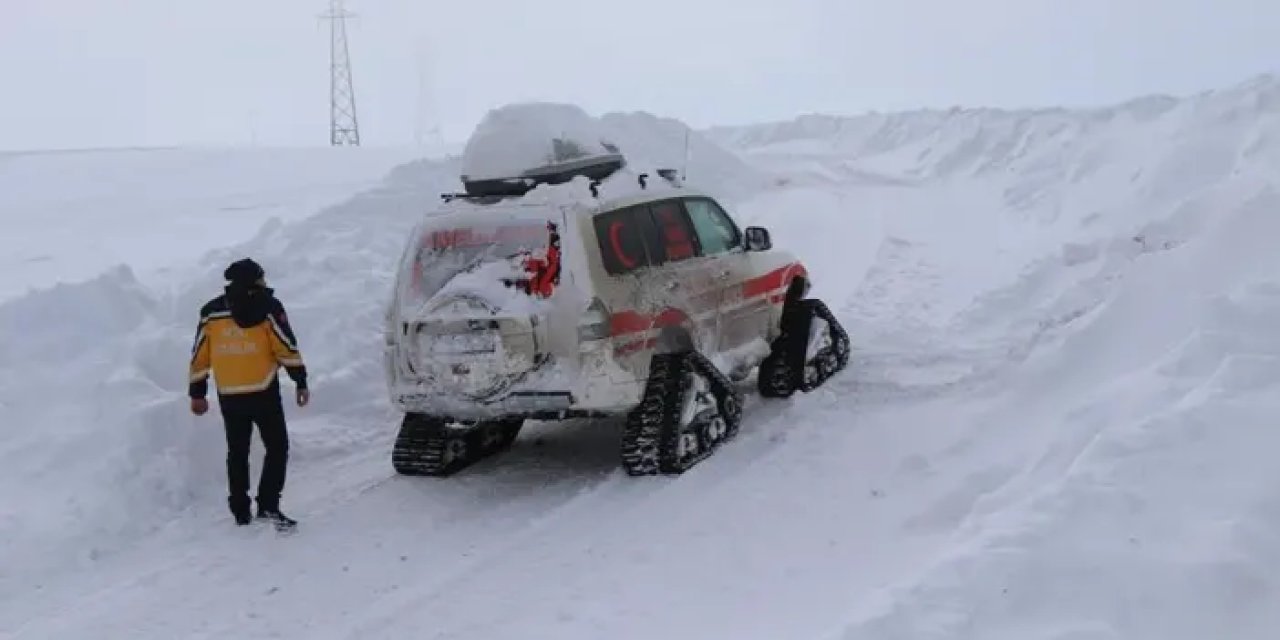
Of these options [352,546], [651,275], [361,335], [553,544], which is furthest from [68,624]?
[361,335]

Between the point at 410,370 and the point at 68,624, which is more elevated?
the point at 410,370

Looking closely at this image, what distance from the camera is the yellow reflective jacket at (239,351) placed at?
7.67 m

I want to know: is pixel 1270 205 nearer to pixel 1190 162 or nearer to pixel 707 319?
pixel 707 319

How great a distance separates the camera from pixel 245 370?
7.68 meters

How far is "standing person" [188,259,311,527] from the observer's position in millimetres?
7664

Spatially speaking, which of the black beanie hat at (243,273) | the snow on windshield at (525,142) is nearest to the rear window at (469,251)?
the snow on windshield at (525,142)

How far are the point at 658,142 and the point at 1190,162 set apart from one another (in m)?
11.2

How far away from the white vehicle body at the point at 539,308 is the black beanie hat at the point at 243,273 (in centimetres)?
97

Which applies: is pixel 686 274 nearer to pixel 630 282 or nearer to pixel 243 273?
pixel 630 282

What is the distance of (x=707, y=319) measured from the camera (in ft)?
29.8

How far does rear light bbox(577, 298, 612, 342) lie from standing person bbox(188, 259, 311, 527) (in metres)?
1.81

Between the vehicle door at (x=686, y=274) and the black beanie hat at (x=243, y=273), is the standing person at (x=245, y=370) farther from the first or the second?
the vehicle door at (x=686, y=274)

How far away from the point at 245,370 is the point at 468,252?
62.5 inches

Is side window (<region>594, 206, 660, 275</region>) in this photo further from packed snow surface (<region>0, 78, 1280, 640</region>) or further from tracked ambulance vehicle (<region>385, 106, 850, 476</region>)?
packed snow surface (<region>0, 78, 1280, 640</region>)
